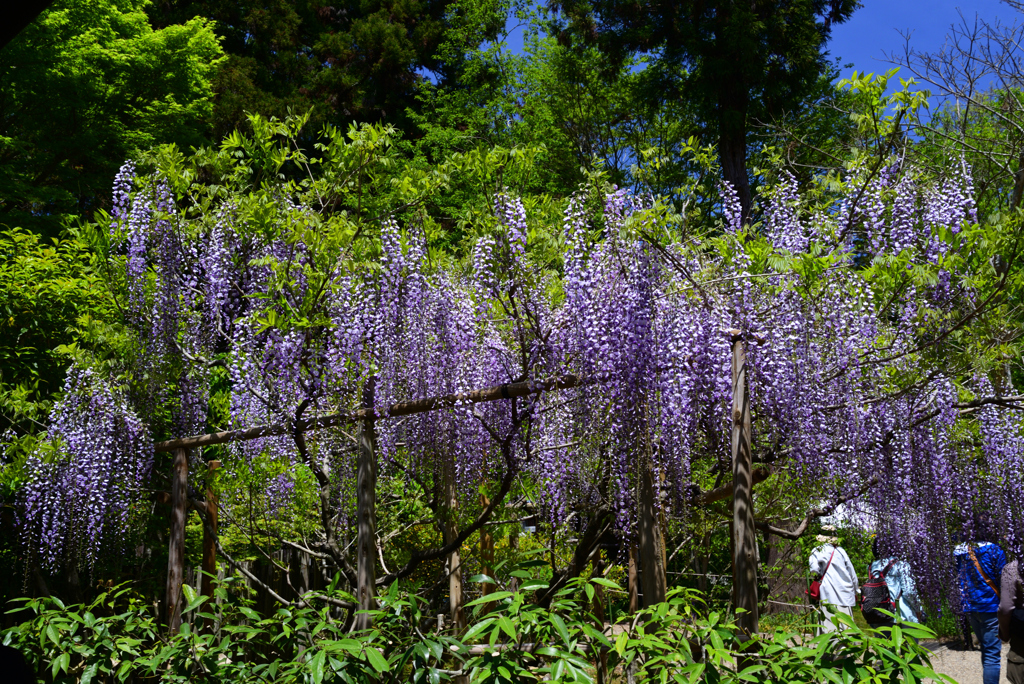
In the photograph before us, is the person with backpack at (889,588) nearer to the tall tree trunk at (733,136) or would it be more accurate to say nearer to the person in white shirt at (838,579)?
the person in white shirt at (838,579)

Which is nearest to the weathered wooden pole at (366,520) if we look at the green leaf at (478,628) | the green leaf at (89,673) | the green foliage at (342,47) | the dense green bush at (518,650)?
the dense green bush at (518,650)

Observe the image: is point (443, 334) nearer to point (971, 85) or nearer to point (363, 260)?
point (363, 260)

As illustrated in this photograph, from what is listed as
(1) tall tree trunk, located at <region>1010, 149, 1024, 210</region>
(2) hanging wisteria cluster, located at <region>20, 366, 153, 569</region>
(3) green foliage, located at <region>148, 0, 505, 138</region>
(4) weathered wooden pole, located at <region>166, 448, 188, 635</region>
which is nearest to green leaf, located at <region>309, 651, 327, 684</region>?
(4) weathered wooden pole, located at <region>166, 448, 188, 635</region>

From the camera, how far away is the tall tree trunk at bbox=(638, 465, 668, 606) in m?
3.61

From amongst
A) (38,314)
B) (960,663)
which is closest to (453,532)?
(38,314)

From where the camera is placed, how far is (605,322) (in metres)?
3.89

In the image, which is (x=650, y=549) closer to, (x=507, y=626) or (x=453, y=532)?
(x=507, y=626)

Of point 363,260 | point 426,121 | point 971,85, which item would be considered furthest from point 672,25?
point 363,260

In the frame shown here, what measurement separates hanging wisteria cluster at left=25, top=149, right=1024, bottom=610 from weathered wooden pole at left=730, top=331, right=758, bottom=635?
1.41 feet

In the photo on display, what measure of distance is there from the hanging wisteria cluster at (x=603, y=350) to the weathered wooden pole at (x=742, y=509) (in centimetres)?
43

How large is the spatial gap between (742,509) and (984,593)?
3.31 metres

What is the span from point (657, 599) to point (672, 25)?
443 inches

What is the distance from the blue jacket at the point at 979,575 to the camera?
5.38m

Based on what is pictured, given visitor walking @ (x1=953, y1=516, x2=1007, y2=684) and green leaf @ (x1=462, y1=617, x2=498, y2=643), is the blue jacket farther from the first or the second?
green leaf @ (x1=462, y1=617, x2=498, y2=643)
